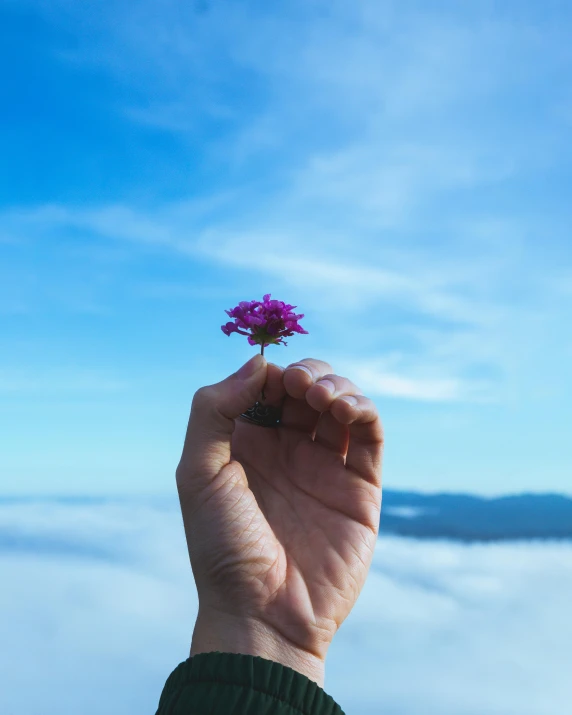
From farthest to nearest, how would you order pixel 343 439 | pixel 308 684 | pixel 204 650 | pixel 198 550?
pixel 343 439 → pixel 198 550 → pixel 204 650 → pixel 308 684

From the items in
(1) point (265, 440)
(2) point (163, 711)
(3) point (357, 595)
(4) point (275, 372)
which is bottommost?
(2) point (163, 711)

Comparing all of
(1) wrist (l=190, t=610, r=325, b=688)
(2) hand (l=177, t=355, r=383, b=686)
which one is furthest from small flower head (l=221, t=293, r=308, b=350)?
(1) wrist (l=190, t=610, r=325, b=688)

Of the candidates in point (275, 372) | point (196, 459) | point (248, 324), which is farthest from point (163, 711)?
point (248, 324)

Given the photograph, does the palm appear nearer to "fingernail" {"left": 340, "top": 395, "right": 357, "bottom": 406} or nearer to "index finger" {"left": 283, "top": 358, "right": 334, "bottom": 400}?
"fingernail" {"left": 340, "top": 395, "right": 357, "bottom": 406}

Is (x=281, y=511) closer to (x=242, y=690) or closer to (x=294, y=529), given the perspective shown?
(x=294, y=529)

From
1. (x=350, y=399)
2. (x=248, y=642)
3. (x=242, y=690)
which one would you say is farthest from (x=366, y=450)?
(x=242, y=690)

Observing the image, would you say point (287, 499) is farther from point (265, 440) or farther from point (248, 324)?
point (248, 324)

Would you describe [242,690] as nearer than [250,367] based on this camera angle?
Yes
